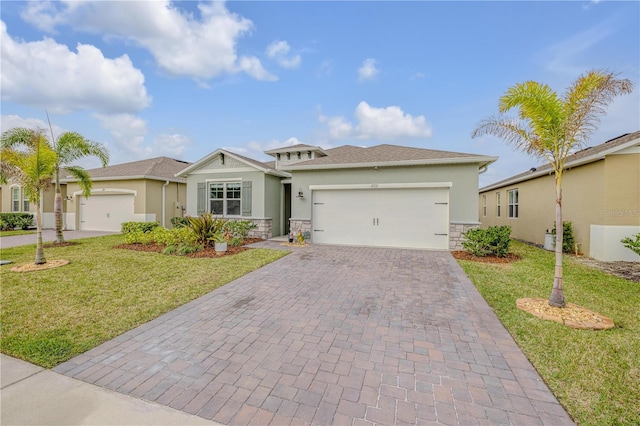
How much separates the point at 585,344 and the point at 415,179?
24.6 ft

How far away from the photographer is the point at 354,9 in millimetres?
9891

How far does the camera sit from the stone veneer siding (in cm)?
982

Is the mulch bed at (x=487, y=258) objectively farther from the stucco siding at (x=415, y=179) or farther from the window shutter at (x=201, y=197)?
the window shutter at (x=201, y=197)

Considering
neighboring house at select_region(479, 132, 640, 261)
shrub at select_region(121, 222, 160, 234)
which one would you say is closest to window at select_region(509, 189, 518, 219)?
neighboring house at select_region(479, 132, 640, 261)

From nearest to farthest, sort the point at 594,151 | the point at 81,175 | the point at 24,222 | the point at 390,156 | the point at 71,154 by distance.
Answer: the point at 594,151, the point at 71,154, the point at 390,156, the point at 81,175, the point at 24,222

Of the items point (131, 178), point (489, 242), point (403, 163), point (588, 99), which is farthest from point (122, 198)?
point (588, 99)

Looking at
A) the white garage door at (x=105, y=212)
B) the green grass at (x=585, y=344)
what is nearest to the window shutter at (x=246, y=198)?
the white garage door at (x=105, y=212)

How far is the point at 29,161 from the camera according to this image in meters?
8.03

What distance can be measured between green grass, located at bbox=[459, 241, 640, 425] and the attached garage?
381cm

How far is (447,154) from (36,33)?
48.5ft

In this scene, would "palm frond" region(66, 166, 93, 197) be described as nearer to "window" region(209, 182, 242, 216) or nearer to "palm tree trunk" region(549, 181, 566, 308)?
"window" region(209, 182, 242, 216)

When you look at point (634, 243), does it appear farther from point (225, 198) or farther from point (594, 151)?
point (225, 198)

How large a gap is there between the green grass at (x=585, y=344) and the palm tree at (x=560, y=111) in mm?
846

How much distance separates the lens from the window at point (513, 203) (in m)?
14.5
